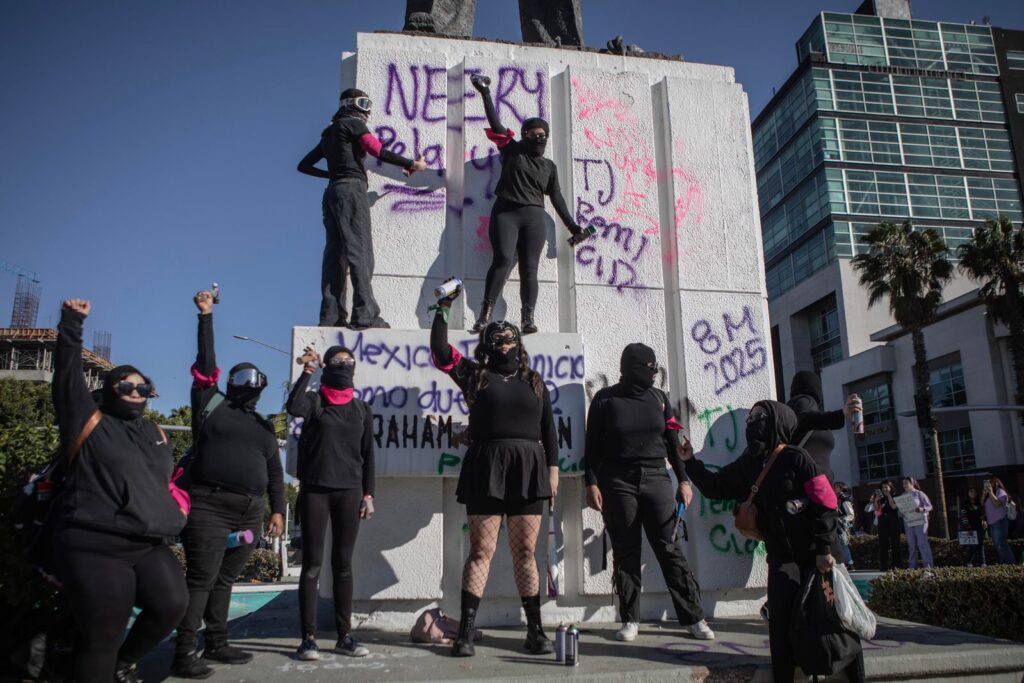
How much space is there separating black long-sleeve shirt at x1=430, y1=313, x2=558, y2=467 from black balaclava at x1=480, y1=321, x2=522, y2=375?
63 mm

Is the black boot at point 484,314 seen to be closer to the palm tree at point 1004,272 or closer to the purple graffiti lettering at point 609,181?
the purple graffiti lettering at point 609,181

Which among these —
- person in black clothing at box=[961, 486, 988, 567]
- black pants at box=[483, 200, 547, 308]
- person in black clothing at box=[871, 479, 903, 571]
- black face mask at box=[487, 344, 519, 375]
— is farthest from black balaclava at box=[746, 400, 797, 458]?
person in black clothing at box=[961, 486, 988, 567]

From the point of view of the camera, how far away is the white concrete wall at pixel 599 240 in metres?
6.16

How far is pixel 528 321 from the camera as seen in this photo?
6.39m

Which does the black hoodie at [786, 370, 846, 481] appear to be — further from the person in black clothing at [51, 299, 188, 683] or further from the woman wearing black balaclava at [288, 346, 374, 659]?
the person in black clothing at [51, 299, 188, 683]

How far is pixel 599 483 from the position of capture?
5562mm

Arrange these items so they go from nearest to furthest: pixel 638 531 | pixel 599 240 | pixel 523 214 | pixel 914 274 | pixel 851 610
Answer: pixel 851 610 < pixel 638 531 < pixel 523 214 < pixel 599 240 < pixel 914 274

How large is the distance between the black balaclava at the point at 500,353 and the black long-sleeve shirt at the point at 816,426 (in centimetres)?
195

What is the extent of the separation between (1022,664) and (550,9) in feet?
23.2

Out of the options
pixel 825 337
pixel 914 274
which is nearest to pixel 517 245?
pixel 914 274

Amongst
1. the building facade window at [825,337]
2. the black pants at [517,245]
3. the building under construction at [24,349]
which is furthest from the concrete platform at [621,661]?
the building under construction at [24,349]

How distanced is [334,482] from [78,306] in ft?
5.83

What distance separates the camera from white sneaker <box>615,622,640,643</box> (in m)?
5.12

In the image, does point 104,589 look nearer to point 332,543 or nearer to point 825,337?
point 332,543
